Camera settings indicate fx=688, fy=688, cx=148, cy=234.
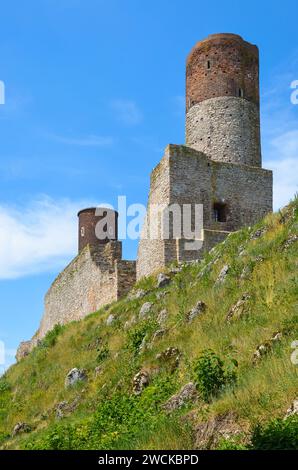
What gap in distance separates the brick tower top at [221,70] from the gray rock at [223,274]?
37.3 feet

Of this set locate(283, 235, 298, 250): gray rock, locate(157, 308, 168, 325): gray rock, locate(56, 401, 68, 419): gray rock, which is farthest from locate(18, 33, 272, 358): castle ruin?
locate(283, 235, 298, 250): gray rock

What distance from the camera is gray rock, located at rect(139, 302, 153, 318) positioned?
1650 cm

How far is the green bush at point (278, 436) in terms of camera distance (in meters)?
6.48

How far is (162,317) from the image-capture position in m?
14.7

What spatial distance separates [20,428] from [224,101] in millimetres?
13963

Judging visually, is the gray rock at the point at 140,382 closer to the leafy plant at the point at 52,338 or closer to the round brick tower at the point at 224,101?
the leafy plant at the point at 52,338

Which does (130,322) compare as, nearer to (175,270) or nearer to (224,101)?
(175,270)

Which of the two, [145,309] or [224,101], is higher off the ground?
[224,101]

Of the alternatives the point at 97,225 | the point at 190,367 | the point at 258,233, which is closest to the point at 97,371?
the point at 190,367

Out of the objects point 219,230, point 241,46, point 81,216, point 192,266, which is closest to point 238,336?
point 192,266

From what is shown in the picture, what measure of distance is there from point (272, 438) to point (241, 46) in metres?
20.2

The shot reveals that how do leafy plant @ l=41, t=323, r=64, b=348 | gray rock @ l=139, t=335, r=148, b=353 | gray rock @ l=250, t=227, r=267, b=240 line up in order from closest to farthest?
gray rock @ l=139, t=335, r=148, b=353, gray rock @ l=250, t=227, r=267, b=240, leafy plant @ l=41, t=323, r=64, b=348

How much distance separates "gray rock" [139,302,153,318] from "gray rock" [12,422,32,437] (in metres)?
3.70

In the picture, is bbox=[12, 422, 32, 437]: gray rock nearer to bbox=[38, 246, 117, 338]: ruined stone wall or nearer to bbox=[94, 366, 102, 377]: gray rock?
bbox=[94, 366, 102, 377]: gray rock
